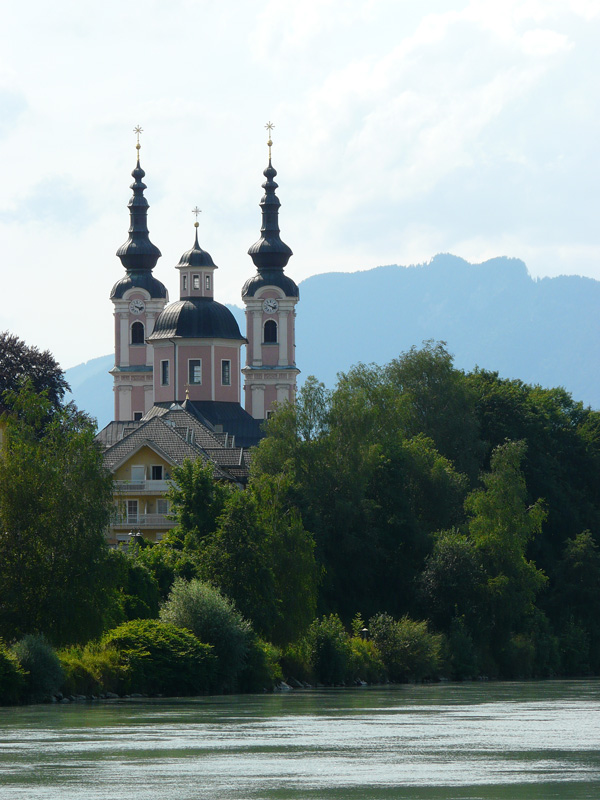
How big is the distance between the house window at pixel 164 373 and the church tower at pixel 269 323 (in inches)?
418

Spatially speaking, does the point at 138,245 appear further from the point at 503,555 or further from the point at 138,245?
the point at 503,555

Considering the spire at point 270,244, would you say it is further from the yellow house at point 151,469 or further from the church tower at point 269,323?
the yellow house at point 151,469

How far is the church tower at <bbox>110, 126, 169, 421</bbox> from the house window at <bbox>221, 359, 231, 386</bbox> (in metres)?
14.0

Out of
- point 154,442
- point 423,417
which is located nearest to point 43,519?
point 154,442

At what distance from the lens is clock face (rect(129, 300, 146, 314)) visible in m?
149

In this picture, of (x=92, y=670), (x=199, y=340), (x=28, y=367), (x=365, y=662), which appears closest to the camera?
(x=92, y=670)

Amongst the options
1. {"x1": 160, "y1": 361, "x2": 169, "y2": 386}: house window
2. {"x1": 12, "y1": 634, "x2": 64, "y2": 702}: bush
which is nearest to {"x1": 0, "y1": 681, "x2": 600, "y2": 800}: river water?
{"x1": 12, "y1": 634, "x2": 64, "y2": 702}: bush

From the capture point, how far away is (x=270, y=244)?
479ft

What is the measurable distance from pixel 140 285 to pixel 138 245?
3.39 metres

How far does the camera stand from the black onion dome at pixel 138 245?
149m

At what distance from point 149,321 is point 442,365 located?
61824mm

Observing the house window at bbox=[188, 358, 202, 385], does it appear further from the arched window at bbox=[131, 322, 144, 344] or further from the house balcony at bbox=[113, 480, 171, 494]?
the house balcony at bbox=[113, 480, 171, 494]

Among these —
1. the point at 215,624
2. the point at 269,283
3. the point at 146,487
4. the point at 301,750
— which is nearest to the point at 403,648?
the point at 215,624

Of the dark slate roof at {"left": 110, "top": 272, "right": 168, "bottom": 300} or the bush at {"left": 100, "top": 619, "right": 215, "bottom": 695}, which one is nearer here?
the bush at {"left": 100, "top": 619, "right": 215, "bottom": 695}
